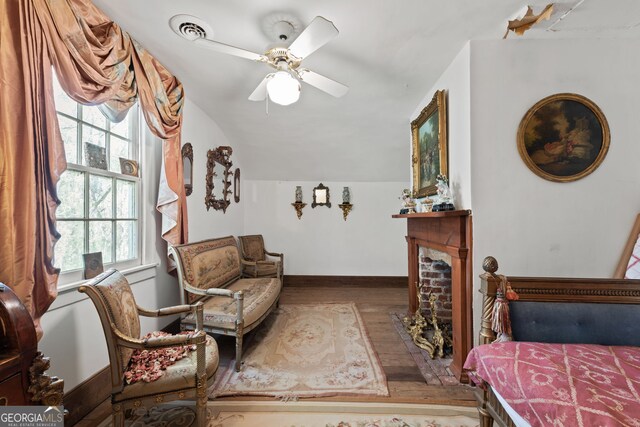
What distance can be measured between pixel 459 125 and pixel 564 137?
0.74 meters

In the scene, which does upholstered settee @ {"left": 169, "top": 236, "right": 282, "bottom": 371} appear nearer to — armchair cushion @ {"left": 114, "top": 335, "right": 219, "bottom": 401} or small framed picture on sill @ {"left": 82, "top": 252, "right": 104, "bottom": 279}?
small framed picture on sill @ {"left": 82, "top": 252, "right": 104, "bottom": 279}

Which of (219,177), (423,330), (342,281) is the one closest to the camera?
(423,330)

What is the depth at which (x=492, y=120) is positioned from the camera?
75.8 inches

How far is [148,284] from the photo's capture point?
228cm

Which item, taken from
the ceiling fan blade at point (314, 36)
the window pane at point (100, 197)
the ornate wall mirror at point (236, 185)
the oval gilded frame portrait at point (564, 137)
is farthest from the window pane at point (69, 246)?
the oval gilded frame portrait at point (564, 137)

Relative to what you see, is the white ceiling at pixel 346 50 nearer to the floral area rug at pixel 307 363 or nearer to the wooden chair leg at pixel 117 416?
the wooden chair leg at pixel 117 416

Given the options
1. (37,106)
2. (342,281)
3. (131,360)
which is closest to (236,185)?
(342,281)

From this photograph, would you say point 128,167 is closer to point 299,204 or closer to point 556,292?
point 299,204

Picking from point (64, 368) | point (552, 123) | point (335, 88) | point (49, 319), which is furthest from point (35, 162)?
point (552, 123)

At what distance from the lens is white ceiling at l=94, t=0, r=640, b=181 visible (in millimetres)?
1668

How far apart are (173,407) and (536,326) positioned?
7.93ft

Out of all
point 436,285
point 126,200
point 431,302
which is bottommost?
point 431,302

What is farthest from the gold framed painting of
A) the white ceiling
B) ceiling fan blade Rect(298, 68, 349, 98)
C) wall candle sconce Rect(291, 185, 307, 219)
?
wall candle sconce Rect(291, 185, 307, 219)

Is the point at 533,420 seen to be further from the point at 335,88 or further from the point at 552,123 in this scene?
the point at 335,88
